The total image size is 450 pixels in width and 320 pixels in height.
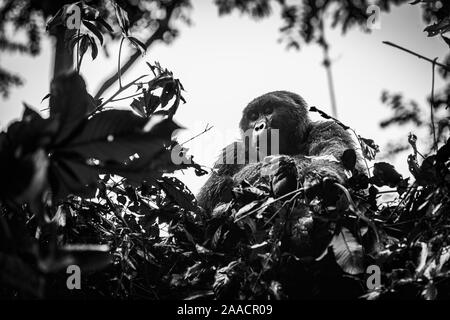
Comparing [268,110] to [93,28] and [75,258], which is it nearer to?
[93,28]

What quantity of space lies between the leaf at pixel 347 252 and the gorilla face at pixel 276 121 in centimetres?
306

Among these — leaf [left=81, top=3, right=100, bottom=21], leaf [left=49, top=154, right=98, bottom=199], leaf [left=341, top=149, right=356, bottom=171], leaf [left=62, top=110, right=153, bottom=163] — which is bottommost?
leaf [left=49, top=154, right=98, bottom=199]

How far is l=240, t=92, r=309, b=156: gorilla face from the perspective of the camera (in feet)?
16.8

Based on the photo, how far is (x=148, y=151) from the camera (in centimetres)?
88

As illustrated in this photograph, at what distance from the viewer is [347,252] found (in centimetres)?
166

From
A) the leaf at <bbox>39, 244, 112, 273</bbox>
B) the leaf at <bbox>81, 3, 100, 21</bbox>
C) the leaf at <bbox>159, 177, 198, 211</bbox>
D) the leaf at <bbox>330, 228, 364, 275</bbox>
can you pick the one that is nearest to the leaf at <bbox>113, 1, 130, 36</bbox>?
the leaf at <bbox>81, 3, 100, 21</bbox>

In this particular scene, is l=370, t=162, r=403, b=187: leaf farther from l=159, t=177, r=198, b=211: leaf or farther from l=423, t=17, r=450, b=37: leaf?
l=159, t=177, r=198, b=211: leaf

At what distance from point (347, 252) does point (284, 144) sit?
3738mm

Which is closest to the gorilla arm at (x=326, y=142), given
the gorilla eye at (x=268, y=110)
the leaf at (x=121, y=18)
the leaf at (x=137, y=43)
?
the gorilla eye at (x=268, y=110)

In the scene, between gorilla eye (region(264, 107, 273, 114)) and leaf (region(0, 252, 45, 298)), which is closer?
leaf (region(0, 252, 45, 298))

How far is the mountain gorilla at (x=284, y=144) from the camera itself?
12.2ft

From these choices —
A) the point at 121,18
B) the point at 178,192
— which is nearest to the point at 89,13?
the point at 121,18
